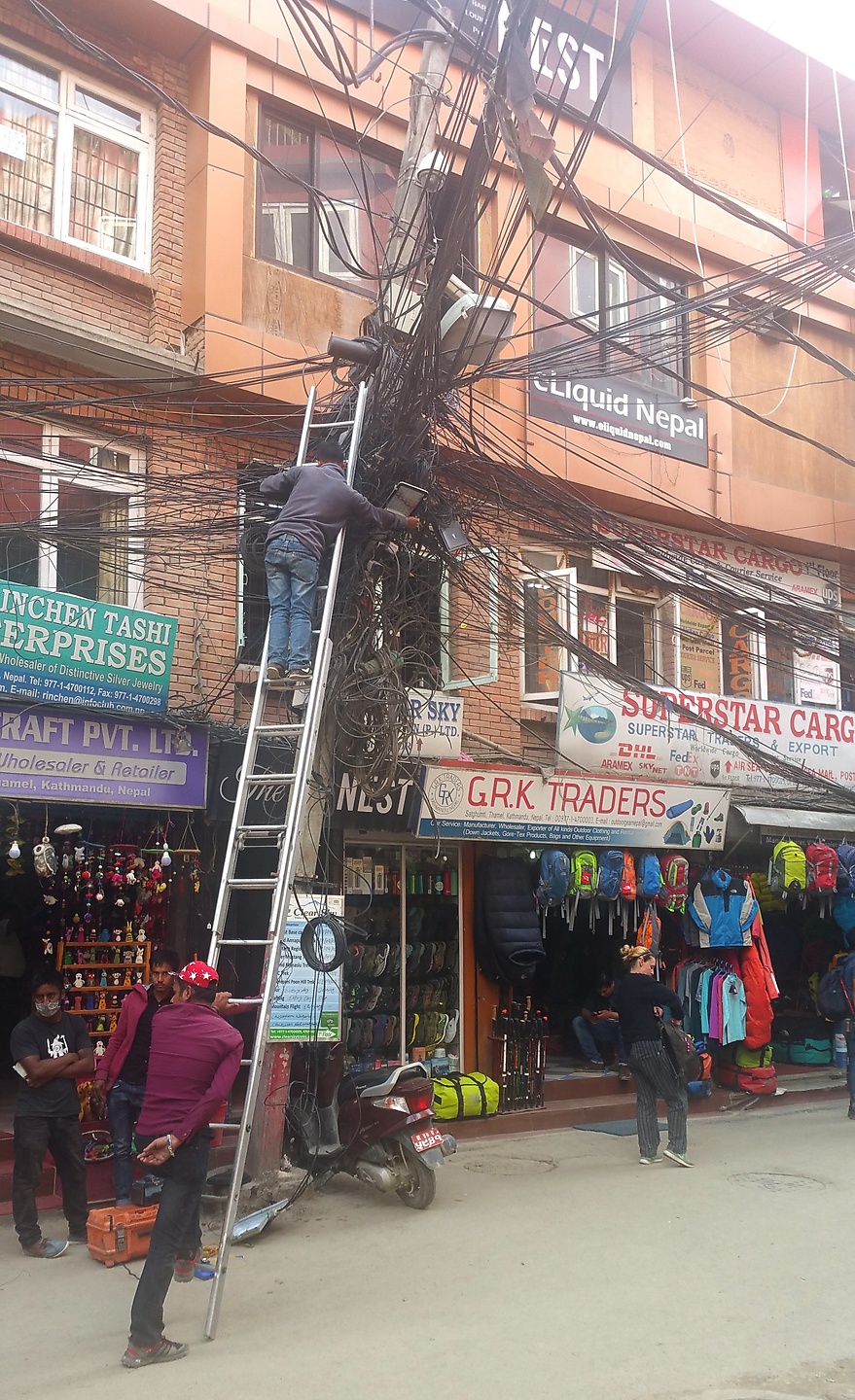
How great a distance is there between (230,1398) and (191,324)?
28.8 feet

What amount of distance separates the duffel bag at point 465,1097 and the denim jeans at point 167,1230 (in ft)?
17.2

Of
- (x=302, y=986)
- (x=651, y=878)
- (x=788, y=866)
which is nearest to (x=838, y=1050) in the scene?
(x=788, y=866)

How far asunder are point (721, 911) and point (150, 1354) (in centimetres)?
842

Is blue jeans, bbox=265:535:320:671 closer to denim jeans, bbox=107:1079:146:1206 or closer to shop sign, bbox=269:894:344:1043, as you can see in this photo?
shop sign, bbox=269:894:344:1043

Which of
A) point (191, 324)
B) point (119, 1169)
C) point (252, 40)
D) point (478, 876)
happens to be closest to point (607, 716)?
point (478, 876)

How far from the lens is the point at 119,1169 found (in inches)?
303

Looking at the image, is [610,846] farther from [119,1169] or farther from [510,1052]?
[119,1169]

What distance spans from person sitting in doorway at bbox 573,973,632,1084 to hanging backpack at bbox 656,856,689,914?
1674mm

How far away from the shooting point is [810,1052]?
48.5 feet

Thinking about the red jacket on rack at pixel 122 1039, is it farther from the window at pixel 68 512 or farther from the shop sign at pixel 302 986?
the window at pixel 68 512

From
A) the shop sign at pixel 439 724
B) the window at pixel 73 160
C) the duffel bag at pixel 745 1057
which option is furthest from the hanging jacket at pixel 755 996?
the window at pixel 73 160

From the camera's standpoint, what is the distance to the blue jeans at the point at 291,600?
7441 mm

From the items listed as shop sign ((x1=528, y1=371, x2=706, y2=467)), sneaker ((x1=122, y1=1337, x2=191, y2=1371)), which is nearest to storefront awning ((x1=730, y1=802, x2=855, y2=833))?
shop sign ((x1=528, y1=371, x2=706, y2=467))

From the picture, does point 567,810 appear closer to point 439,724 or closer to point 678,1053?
point 439,724
